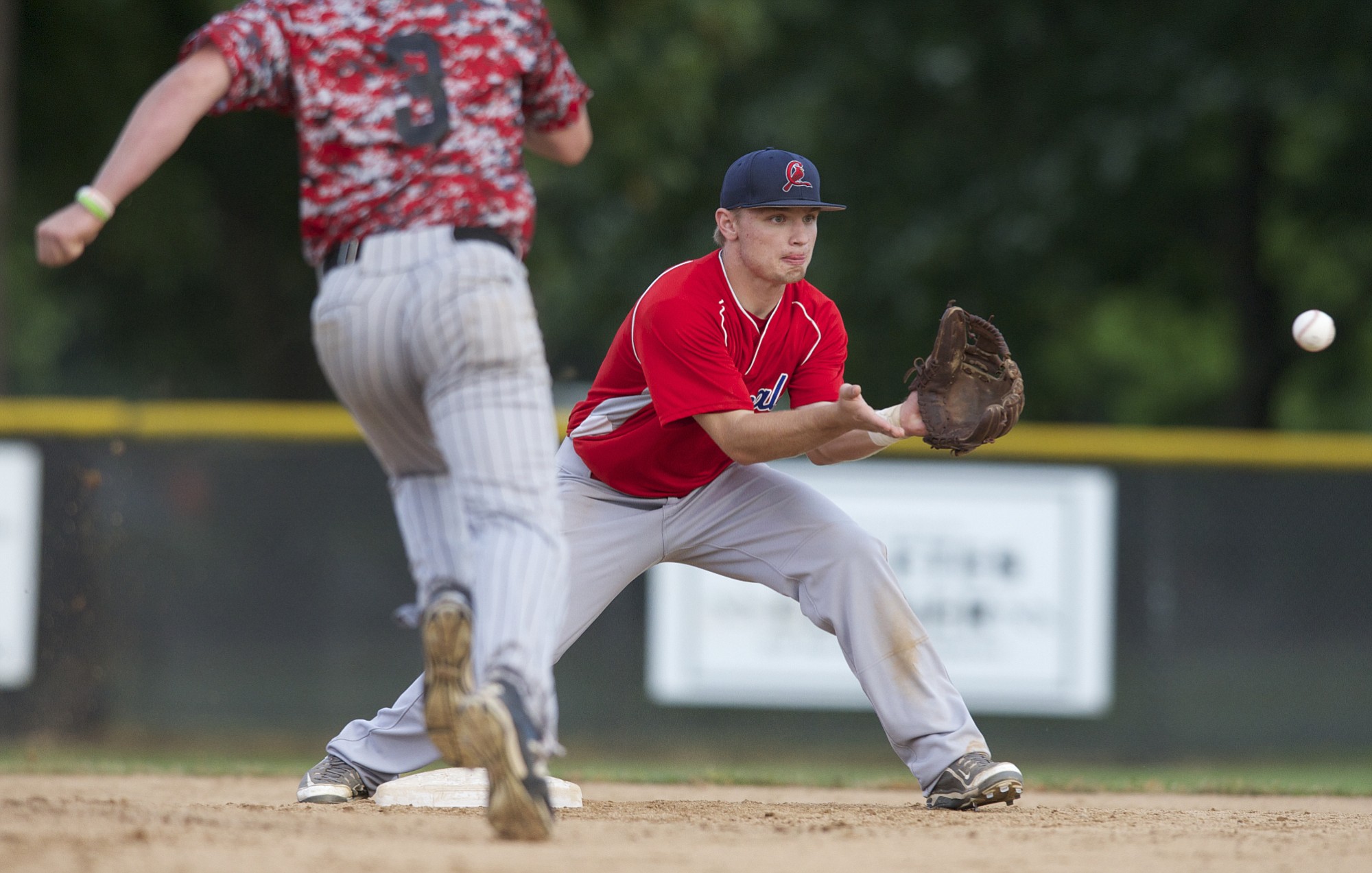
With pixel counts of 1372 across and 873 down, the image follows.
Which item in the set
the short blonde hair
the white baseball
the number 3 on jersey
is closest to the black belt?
the number 3 on jersey

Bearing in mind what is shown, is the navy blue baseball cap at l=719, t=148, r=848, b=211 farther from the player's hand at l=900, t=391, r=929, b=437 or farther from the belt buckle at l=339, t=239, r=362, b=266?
the belt buckle at l=339, t=239, r=362, b=266

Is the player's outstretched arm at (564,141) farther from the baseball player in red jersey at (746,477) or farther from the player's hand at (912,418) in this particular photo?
the player's hand at (912,418)

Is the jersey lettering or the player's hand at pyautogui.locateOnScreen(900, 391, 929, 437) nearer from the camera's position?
the player's hand at pyautogui.locateOnScreen(900, 391, 929, 437)

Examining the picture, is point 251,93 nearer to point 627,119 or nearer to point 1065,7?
point 627,119

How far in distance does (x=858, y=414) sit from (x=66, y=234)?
1.91m

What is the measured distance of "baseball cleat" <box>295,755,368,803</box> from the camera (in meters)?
4.39

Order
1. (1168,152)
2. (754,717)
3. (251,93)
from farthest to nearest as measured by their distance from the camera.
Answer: (1168,152)
(754,717)
(251,93)

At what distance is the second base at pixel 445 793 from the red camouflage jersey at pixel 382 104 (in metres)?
1.91

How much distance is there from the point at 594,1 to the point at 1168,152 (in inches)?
203

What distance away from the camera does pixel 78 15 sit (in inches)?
472

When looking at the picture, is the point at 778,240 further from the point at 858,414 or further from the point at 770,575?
the point at 770,575

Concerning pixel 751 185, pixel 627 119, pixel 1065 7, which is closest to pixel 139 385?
pixel 627 119

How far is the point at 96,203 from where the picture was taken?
3.01 m

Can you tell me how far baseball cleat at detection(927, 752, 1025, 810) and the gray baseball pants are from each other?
0.10 feet
